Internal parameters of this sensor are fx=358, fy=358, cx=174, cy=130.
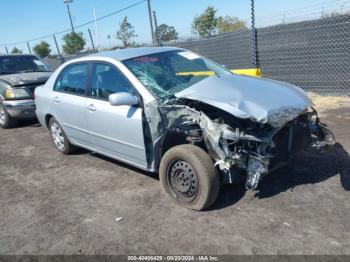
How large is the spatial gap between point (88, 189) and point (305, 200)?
2712mm

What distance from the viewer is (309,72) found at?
895 centimetres

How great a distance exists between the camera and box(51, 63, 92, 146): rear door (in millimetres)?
5112

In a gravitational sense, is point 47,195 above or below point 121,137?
below

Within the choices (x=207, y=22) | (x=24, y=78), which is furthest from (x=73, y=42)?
(x=24, y=78)

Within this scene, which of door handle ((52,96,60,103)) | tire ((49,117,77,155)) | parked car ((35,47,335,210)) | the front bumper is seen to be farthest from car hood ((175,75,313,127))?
the front bumper

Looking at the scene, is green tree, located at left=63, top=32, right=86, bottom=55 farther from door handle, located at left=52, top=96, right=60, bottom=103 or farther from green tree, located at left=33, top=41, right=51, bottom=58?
door handle, located at left=52, top=96, right=60, bottom=103

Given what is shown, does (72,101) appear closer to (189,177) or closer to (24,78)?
(189,177)

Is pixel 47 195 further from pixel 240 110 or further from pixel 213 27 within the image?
pixel 213 27

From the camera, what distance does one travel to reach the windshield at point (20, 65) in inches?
375

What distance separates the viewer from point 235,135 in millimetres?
3484

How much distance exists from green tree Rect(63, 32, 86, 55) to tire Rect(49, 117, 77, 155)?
35.8m

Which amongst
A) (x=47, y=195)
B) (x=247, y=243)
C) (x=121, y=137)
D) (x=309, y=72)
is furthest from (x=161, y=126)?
(x=309, y=72)

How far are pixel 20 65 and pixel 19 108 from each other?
187cm

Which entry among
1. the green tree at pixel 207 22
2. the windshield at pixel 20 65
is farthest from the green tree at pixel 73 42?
the windshield at pixel 20 65
